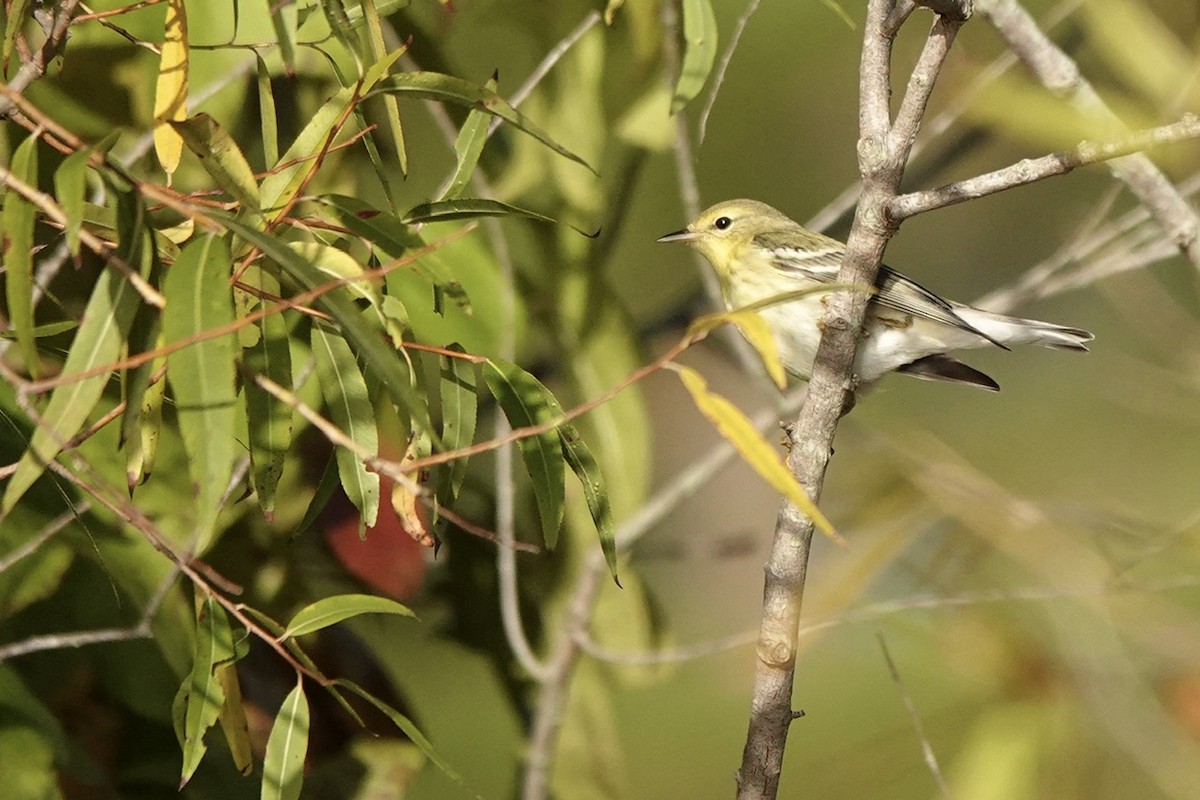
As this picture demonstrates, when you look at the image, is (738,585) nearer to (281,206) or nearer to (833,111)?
(833,111)

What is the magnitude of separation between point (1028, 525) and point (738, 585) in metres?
0.76

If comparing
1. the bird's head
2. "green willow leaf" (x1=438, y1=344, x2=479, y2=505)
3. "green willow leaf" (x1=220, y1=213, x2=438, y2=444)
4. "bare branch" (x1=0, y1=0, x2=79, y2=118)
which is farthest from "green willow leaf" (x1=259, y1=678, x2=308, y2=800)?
the bird's head

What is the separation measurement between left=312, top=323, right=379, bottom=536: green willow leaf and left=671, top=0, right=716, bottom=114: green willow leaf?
13.0 inches

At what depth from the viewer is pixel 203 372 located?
0.59 metres

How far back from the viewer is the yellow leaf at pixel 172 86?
A: 735 mm

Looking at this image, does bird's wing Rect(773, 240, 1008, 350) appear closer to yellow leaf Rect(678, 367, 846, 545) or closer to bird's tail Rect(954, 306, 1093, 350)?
bird's tail Rect(954, 306, 1093, 350)

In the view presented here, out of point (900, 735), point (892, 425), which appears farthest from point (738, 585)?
point (900, 735)

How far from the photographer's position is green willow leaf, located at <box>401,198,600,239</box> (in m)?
0.78

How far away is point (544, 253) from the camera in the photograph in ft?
5.01

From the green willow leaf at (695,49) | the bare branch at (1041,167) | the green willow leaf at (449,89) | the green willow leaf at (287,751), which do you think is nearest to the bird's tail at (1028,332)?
the green willow leaf at (695,49)

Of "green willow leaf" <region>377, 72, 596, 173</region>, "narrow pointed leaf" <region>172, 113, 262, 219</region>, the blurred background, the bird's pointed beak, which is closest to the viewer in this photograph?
"narrow pointed leaf" <region>172, 113, 262, 219</region>

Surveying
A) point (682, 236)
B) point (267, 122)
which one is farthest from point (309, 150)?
point (682, 236)

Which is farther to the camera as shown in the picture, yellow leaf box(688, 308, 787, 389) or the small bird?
the small bird

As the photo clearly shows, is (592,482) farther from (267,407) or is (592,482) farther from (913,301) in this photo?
(913,301)
